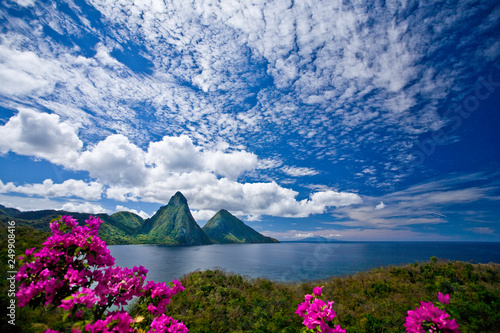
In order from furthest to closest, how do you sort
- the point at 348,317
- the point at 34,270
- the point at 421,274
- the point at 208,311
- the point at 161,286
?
the point at 421,274
the point at 208,311
the point at 348,317
the point at 161,286
the point at 34,270

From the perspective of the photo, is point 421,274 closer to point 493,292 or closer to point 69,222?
point 493,292

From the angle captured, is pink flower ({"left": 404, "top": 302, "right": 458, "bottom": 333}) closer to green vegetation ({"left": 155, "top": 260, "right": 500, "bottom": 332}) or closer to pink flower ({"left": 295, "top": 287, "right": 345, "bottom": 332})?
pink flower ({"left": 295, "top": 287, "right": 345, "bottom": 332})

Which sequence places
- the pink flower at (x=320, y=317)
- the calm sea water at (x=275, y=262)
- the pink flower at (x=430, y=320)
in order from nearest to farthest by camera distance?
the pink flower at (x=430, y=320) < the pink flower at (x=320, y=317) < the calm sea water at (x=275, y=262)

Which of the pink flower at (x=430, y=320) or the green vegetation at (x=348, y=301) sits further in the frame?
the green vegetation at (x=348, y=301)

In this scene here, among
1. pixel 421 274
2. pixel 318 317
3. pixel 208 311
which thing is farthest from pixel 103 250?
pixel 421 274

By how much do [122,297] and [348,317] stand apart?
10404 mm

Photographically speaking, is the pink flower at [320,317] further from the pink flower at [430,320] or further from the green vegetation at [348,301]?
the green vegetation at [348,301]

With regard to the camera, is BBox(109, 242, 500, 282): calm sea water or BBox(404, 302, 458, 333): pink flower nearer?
BBox(404, 302, 458, 333): pink flower

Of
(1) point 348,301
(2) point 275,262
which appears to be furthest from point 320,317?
(2) point 275,262

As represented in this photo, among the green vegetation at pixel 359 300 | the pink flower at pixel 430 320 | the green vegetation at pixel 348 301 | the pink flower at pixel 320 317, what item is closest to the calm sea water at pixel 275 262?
the green vegetation at pixel 359 300

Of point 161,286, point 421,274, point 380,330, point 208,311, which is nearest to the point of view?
point 161,286

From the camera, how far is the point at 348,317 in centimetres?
929

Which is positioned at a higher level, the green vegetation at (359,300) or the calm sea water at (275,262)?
the green vegetation at (359,300)

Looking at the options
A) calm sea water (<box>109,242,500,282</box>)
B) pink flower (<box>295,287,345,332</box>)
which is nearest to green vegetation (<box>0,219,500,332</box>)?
calm sea water (<box>109,242,500,282</box>)
